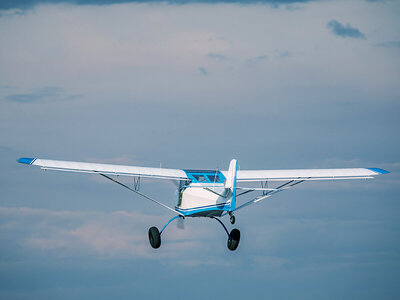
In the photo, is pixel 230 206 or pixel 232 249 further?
pixel 232 249

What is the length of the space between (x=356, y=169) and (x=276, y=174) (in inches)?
159

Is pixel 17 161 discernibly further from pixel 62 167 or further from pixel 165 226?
pixel 165 226

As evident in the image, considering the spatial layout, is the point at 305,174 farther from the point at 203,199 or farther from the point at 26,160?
the point at 26,160

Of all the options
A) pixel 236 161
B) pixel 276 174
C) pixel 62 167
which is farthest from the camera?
pixel 276 174

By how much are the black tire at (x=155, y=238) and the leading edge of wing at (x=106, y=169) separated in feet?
7.97

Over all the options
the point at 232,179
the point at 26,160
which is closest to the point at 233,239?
the point at 232,179

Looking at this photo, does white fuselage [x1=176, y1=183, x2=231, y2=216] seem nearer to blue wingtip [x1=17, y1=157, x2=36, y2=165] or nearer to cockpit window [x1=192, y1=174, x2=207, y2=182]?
cockpit window [x1=192, y1=174, x2=207, y2=182]

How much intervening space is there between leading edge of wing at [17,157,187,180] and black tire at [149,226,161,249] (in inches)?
95.6

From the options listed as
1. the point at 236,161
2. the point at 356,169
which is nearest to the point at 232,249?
the point at 236,161

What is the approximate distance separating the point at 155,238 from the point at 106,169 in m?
3.69

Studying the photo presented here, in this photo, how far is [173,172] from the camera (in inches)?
1291

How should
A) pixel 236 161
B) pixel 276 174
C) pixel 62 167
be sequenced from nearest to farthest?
1. pixel 236 161
2. pixel 62 167
3. pixel 276 174

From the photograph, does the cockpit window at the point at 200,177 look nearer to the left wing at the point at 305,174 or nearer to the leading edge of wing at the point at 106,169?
the leading edge of wing at the point at 106,169

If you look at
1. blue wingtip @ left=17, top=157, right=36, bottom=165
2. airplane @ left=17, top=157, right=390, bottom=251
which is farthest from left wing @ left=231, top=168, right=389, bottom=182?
blue wingtip @ left=17, top=157, right=36, bottom=165
